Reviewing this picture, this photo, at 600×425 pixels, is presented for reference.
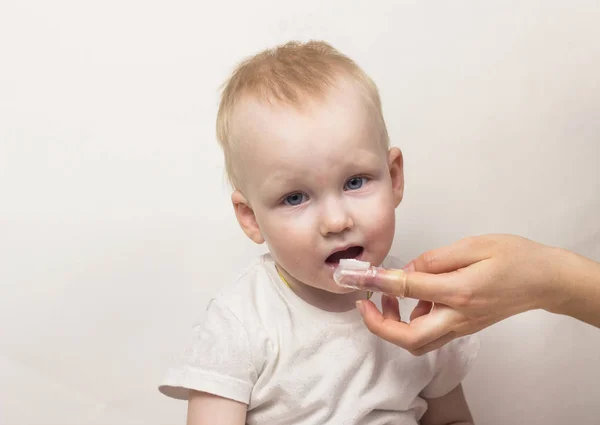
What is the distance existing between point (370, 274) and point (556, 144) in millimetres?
707

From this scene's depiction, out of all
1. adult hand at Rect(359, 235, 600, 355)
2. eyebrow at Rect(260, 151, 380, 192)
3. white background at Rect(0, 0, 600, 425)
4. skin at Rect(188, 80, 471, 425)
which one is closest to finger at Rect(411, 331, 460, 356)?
adult hand at Rect(359, 235, 600, 355)

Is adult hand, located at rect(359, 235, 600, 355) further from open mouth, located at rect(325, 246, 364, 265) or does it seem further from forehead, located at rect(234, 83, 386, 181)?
forehead, located at rect(234, 83, 386, 181)

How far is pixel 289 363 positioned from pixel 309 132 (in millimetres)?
326

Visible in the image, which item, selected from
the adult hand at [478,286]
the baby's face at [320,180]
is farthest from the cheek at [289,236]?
the adult hand at [478,286]

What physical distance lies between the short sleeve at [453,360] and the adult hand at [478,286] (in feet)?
0.67

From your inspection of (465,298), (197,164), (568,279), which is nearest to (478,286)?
(465,298)

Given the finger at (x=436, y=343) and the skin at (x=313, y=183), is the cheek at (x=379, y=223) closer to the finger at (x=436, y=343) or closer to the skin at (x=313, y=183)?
the skin at (x=313, y=183)

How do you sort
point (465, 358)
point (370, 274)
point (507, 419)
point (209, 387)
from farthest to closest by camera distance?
point (507, 419) → point (465, 358) → point (209, 387) → point (370, 274)

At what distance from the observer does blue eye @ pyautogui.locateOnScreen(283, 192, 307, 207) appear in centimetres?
98

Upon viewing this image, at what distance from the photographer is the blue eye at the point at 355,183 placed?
978 millimetres

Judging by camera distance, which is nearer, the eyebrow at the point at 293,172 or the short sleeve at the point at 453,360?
the eyebrow at the point at 293,172

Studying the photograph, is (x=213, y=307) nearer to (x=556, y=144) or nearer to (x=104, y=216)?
(x=104, y=216)

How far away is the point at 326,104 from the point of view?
3.15 ft

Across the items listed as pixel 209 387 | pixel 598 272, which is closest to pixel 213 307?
pixel 209 387
